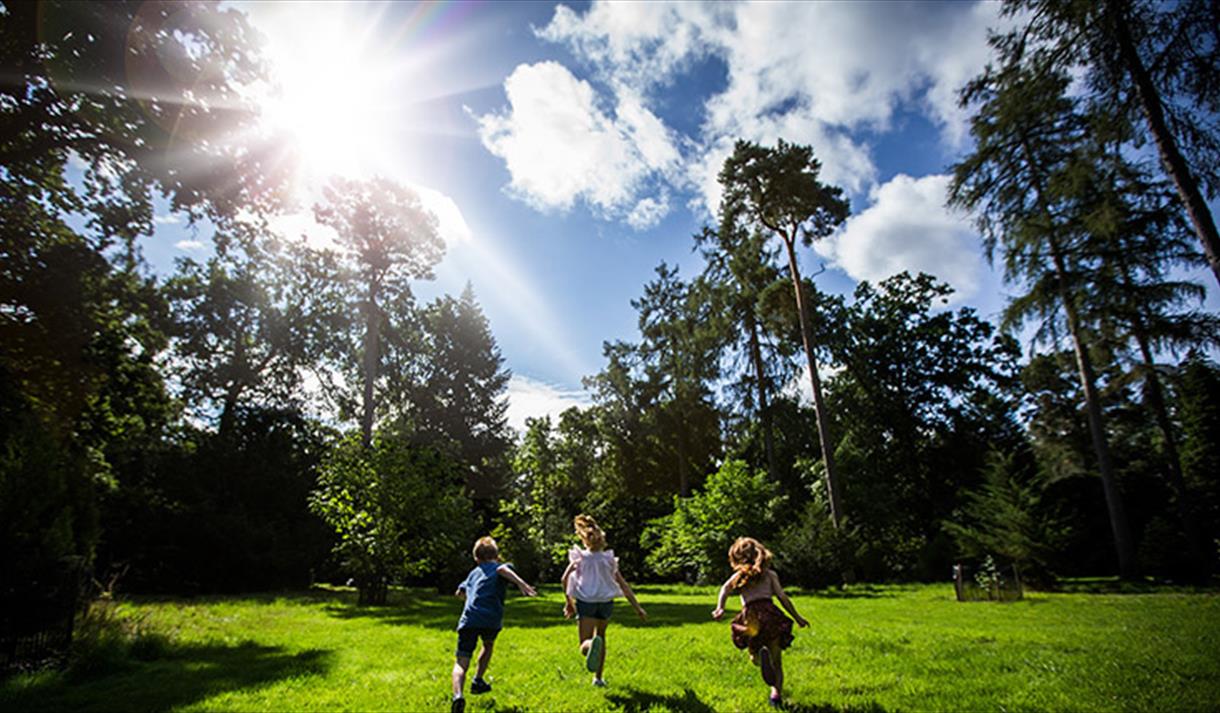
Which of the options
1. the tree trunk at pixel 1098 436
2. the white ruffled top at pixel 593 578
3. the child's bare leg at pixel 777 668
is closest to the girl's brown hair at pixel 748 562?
the child's bare leg at pixel 777 668

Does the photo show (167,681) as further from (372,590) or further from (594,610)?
(372,590)

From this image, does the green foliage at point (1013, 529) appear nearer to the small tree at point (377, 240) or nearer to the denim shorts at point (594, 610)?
the denim shorts at point (594, 610)

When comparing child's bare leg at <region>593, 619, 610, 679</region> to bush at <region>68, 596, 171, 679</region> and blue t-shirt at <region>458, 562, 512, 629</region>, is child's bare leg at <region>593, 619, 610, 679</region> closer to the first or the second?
blue t-shirt at <region>458, 562, 512, 629</region>

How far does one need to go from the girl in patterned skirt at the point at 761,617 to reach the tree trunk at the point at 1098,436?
21470 millimetres

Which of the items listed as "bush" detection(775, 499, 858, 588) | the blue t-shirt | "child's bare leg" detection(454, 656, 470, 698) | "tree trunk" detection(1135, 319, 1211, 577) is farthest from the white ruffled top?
"tree trunk" detection(1135, 319, 1211, 577)

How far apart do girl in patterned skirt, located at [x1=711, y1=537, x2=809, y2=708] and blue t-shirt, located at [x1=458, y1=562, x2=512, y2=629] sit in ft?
8.61

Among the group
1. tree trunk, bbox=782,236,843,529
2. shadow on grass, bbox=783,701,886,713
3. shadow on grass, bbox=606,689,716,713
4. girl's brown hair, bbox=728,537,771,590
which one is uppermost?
tree trunk, bbox=782,236,843,529

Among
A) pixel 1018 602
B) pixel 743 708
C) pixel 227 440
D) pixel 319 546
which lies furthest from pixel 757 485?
pixel 227 440

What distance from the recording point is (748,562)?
6.20 meters

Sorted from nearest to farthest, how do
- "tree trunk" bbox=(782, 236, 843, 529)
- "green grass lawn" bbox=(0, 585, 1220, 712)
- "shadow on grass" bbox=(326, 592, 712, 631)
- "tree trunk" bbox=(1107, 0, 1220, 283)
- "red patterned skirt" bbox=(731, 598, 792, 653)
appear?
"red patterned skirt" bbox=(731, 598, 792, 653) → "green grass lawn" bbox=(0, 585, 1220, 712) → "tree trunk" bbox=(1107, 0, 1220, 283) → "shadow on grass" bbox=(326, 592, 712, 631) → "tree trunk" bbox=(782, 236, 843, 529)

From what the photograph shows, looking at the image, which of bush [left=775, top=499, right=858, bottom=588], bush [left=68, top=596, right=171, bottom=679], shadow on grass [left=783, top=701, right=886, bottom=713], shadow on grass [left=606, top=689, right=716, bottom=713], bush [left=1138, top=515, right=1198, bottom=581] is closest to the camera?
shadow on grass [left=783, top=701, right=886, bottom=713]

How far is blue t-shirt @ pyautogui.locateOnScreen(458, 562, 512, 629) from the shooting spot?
621 cm

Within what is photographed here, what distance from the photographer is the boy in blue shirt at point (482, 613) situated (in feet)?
19.4

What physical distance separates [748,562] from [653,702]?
185 cm
